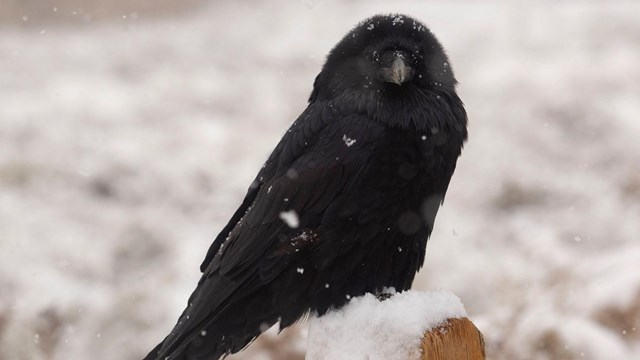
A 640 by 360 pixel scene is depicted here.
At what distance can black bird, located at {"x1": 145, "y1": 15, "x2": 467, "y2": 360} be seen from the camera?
10.6ft

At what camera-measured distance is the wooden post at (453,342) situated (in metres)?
2.45

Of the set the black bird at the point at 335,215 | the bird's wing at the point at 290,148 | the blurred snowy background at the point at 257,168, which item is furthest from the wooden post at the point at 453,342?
the blurred snowy background at the point at 257,168

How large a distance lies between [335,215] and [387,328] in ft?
2.54

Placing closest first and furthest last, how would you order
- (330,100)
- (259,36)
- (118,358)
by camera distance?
(330,100) < (118,358) < (259,36)

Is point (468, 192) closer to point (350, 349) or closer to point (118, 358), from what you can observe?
point (118, 358)

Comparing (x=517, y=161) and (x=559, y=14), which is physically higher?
(x=559, y=14)

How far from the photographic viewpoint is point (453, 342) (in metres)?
2.49

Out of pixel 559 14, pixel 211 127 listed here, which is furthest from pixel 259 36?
pixel 559 14

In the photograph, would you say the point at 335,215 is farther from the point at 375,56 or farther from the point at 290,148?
the point at 375,56

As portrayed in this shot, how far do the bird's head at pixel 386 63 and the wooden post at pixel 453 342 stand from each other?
45.3 inches

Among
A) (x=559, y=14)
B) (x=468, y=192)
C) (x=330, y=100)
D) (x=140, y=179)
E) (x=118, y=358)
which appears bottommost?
(x=330, y=100)

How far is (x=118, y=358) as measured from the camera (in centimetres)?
672

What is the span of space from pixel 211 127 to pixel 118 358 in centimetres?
466

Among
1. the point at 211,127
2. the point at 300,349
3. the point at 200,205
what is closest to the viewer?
the point at 300,349
